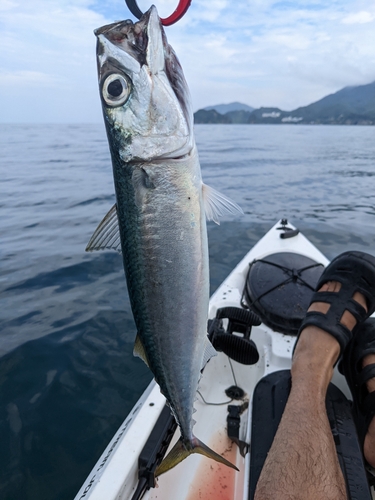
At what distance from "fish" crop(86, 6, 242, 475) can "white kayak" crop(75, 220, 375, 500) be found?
4.74ft

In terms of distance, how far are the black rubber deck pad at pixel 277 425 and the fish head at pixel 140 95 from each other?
2128mm

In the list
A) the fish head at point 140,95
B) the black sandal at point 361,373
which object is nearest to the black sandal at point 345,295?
the black sandal at point 361,373

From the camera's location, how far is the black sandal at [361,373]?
2.55 meters

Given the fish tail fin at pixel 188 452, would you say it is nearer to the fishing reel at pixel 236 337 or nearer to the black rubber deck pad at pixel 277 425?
the black rubber deck pad at pixel 277 425

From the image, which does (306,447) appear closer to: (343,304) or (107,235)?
(343,304)

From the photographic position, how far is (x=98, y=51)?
1.25 m

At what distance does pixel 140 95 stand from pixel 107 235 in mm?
550

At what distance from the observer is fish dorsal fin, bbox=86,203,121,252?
140cm

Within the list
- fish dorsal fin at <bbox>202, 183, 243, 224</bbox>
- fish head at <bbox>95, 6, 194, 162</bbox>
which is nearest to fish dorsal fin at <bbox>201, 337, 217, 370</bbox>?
fish dorsal fin at <bbox>202, 183, 243, 224</bbox>

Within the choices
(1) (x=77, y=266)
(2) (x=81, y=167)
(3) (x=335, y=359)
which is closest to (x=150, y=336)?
(3) (x=335, y=359)

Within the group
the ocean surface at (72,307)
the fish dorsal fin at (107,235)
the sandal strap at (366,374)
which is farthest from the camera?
the ocean surface at (72,307)

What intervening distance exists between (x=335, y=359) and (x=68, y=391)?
3043 millimetres

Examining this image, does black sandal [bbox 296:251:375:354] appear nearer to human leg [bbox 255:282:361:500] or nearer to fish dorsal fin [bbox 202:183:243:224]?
human leg [bbox 255:282:361:500]

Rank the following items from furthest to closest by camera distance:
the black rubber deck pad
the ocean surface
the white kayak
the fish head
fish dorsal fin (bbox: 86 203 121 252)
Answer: the ocean surface → the white kayak → the black rubber deck pad → fish dorsal fin (bbox: 86 203 121 252) → the fish head
